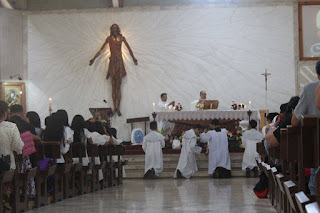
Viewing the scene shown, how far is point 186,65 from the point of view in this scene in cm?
2048

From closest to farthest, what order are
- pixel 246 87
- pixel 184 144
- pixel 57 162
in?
pixel 57 162 → pixel 184 144 → pixel 246 87

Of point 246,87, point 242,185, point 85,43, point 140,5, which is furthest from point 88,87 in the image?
point 242,185

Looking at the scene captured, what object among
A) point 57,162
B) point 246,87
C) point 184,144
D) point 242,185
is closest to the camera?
point 57,162

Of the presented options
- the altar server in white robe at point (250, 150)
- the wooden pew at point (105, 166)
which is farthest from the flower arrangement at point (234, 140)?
the wooden pew at point (105, 166)

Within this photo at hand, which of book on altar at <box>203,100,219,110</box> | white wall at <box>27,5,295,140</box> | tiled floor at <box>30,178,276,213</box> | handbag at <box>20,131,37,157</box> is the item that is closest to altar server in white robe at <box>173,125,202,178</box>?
book on altar at <box>203,100,219,110</box>

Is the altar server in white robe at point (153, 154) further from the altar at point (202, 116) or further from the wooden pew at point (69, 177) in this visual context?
the wooden pew at point (69, 177)

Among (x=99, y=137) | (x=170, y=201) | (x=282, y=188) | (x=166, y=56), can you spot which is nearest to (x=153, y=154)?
(x=99, y=137)

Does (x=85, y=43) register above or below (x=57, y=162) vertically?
above

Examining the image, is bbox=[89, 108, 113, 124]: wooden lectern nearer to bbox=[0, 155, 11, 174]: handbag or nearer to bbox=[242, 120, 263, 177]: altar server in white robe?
bbox=[242, 120, 263, 177]: altar server in white robe

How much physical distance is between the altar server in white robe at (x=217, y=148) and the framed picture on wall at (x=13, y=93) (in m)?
6.60

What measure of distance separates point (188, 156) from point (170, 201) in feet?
20.5

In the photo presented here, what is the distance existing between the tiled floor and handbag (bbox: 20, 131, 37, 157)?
77 centimetres

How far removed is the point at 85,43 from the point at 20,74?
89.3 inches

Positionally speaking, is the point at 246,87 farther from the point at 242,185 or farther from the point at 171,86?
the point at 242,185
